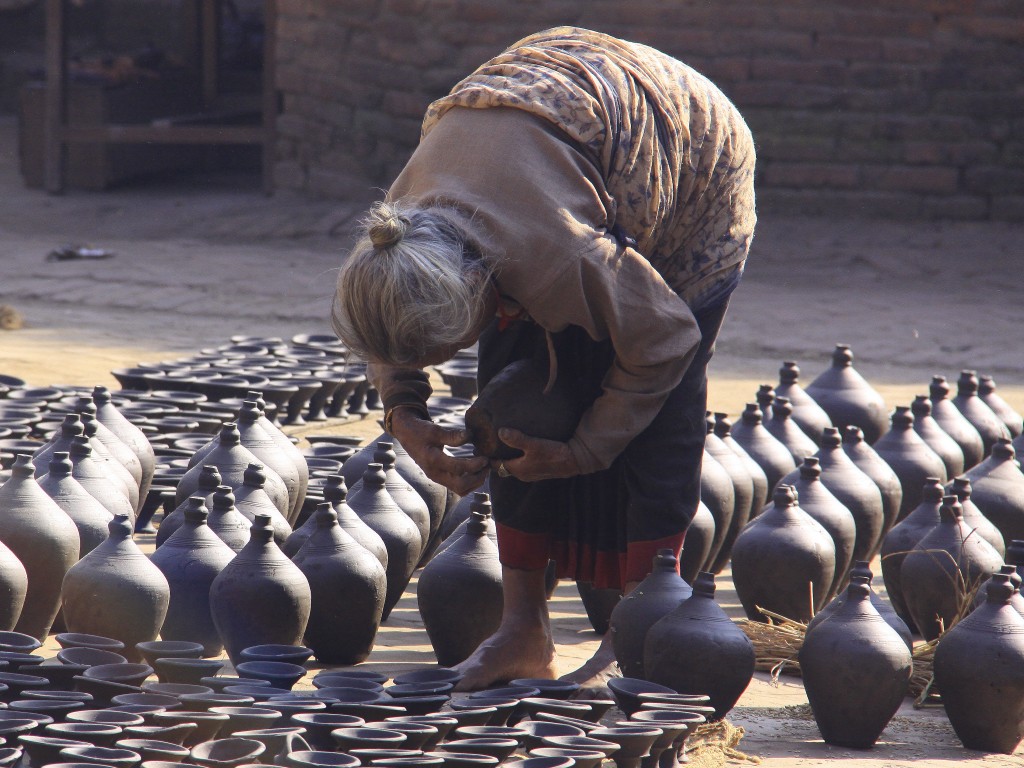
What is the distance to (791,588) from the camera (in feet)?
12.9

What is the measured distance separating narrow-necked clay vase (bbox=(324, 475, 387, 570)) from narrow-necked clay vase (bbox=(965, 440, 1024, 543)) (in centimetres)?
193

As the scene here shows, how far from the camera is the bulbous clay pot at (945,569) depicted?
378cm

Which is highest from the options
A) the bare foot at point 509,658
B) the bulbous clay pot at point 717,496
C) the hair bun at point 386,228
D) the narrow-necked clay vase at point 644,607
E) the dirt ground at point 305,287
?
the hair bun at point 386,228

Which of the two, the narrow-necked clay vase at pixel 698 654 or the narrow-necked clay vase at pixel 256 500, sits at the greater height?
the narrow-necked clay vase at pixel 698 654

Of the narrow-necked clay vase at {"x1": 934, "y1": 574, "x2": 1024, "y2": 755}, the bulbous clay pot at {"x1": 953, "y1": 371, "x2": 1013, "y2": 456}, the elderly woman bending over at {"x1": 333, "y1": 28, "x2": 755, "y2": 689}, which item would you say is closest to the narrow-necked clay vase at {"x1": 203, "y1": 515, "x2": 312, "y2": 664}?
the elderly woman bending over at {"x1": 333, "y1": 28, "x2": 755, "y2": 689}

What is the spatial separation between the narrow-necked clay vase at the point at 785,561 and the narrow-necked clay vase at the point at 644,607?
79cm

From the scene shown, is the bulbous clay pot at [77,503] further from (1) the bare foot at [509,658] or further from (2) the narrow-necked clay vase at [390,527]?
(1) the bare foot at [509,658]

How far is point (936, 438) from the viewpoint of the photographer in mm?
5340

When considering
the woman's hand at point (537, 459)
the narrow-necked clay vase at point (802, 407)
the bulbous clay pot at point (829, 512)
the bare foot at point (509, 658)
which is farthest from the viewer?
the narrow-necked clay vase at point (802, 407)

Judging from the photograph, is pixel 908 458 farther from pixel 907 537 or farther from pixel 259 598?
pixel 259 598

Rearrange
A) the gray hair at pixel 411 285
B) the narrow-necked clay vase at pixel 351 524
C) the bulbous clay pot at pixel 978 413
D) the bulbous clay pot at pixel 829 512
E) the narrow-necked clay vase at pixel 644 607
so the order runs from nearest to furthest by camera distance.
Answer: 1. the gray hair at pixel 411 285
2. the narrow-necked clay vase at pixel 644 607
3. the narrow-necked clay vase at pixel 351 524
4. the bulbous clay pot at pixel 829 512
5. the bulbous clay pot at pixel 978 413

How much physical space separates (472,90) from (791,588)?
171cm

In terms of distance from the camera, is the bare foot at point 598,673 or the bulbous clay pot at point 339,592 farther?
the bulbous clay pot at point 339,592

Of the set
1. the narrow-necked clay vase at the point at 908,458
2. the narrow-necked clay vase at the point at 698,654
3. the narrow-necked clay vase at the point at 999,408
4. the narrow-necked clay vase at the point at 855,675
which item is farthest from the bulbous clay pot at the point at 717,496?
the narrow-necked clay vase at the point at 999,408
